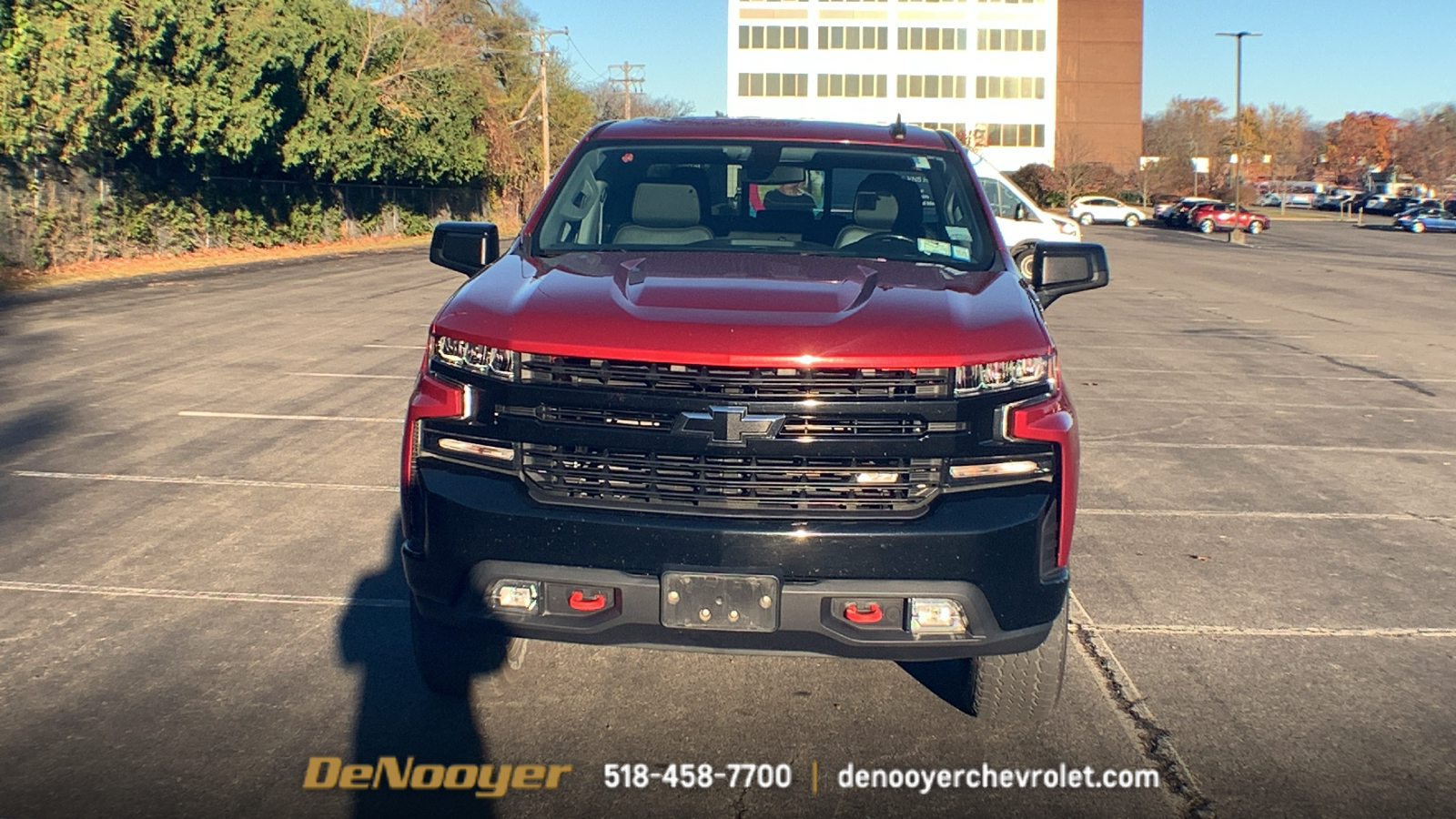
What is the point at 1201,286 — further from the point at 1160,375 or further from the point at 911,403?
the point at 911,403

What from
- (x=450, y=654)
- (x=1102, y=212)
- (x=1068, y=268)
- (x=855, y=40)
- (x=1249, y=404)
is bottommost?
(x=450, y=654)

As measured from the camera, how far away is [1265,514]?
714 cm

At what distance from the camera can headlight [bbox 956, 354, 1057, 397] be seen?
359 cm

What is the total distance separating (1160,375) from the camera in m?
12.6

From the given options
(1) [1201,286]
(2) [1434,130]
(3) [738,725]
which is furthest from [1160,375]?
(2) [1434,130]

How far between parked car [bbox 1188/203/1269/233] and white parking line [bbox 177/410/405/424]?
168 feet

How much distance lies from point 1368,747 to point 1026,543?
4.68ft

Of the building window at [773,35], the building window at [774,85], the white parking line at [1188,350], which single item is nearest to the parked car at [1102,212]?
the building window at [774,85]

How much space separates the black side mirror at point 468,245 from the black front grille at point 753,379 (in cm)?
149

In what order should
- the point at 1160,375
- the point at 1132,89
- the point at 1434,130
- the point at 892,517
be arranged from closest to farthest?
the point at 892,517 → the point at 1160,375 → the point at 1434,130 → the point at 1132,89

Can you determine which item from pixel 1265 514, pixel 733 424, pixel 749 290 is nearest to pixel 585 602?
pixel 733 424

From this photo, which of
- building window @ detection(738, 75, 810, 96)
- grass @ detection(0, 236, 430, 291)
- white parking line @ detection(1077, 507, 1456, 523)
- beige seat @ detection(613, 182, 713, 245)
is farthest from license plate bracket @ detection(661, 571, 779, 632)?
building window @ detection(738, 75, 810, 96)

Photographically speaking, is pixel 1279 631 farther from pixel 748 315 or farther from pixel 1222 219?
pixel 1222 219

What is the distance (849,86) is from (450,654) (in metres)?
95.2
